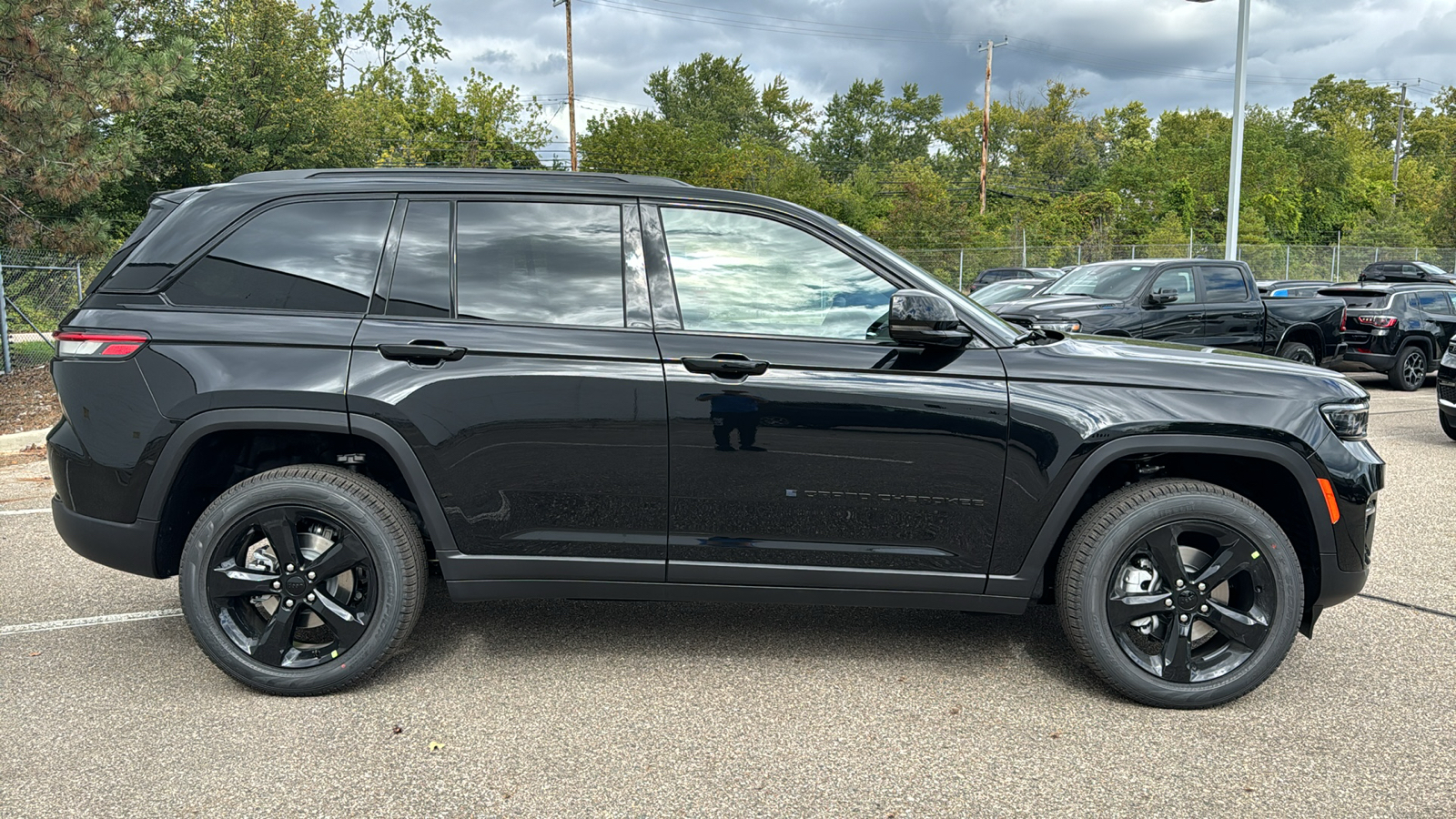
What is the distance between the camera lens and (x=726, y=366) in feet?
11.1

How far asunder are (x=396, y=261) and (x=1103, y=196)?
158 feet

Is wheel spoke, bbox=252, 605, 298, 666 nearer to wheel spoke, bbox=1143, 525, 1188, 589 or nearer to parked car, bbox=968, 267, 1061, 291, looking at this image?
wheel spoke, bbox=1143, 525, 1188, 589

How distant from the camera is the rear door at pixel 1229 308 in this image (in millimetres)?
12328

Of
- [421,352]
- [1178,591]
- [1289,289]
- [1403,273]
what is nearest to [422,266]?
[421,352]

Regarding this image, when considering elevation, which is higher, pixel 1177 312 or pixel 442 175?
pixel 442 175

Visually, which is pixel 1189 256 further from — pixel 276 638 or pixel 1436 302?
pixel 276 638

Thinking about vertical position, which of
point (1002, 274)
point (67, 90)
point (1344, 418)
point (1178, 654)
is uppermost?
point (67, 90)

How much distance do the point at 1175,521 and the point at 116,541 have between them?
379 centimetres

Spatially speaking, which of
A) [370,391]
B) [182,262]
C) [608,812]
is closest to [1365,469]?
[608,812]

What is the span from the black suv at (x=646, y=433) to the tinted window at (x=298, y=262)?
0.01 m

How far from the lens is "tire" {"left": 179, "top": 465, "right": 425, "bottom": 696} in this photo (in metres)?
3.46

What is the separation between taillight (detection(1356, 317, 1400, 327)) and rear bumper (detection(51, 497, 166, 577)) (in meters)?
14.9

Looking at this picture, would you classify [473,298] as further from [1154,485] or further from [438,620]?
[1154,485]

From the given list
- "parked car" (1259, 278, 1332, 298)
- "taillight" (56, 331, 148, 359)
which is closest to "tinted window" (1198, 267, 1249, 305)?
"parked car" (1259, 278, 1332, 298)
